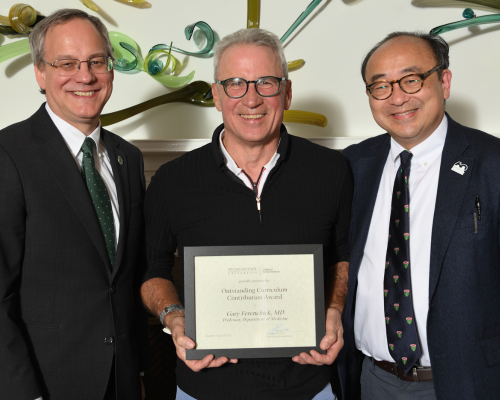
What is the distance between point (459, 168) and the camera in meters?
1.45

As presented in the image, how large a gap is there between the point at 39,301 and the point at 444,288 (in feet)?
4.12

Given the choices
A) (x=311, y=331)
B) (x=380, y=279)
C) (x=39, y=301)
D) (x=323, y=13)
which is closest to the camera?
(x=311, y=331)

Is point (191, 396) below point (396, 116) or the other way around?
below

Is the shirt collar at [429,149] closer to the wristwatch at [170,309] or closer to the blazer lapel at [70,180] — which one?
the wristwatch at [170,309]

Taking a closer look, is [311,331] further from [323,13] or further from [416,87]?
[323,13]

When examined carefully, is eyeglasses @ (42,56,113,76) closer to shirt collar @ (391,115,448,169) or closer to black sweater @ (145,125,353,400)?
black sweater @ (145,125,353,400)

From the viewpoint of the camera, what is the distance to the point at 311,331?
4.33 feet

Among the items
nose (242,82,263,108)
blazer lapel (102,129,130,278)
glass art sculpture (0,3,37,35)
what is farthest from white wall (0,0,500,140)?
nose (242,82,263,108)

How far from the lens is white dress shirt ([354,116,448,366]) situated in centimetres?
147

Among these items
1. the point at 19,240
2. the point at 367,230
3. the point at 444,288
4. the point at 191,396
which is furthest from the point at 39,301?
the point at 444,288

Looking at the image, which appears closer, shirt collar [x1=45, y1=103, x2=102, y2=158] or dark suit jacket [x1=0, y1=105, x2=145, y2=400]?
dark suit jacket [x1=0, y1=105, x2=145, y2=400]

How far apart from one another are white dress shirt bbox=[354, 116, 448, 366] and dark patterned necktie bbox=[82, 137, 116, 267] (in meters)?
0.88

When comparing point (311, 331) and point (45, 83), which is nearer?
point (311, 331)

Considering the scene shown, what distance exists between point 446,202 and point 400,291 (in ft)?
1.04
